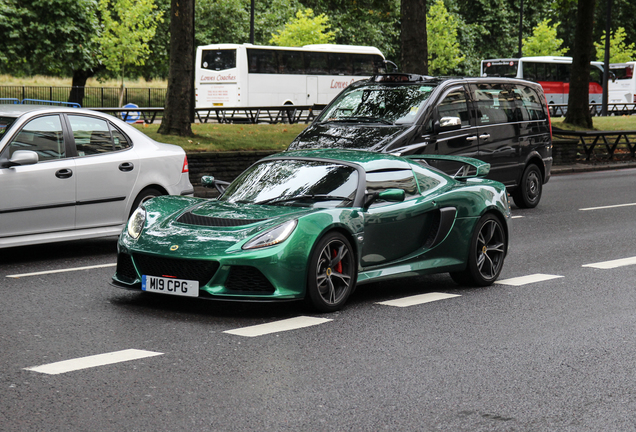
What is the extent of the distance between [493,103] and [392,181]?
6726 millimetres

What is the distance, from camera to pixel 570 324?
6.80m

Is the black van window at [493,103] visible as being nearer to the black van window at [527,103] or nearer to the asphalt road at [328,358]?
the black van window at [527,103]

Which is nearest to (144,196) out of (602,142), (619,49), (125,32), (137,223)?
(137,223)

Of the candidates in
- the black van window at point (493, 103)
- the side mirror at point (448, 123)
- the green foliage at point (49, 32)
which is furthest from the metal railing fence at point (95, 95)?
the side mirror at point (448, 123)

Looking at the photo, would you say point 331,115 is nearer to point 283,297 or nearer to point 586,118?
point 283,297

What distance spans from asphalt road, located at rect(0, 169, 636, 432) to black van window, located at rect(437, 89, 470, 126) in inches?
172

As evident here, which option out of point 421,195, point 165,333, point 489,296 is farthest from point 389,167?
point 165,333

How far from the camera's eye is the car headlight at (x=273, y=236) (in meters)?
6.59

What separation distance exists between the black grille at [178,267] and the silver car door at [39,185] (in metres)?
2.48

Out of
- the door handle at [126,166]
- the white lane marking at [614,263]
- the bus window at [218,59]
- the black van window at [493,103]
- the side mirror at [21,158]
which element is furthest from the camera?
the bus window at [218,59]

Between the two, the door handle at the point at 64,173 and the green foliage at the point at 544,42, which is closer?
the door handle at the point at 64,173

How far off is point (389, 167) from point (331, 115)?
17.9 feet

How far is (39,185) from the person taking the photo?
8945mm

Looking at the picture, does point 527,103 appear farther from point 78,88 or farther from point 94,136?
→ point 78,88
